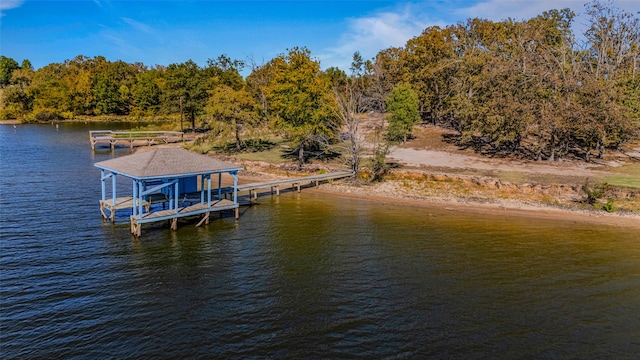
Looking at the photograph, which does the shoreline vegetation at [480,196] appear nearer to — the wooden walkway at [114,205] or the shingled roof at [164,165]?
the shingled roof at [164,165]

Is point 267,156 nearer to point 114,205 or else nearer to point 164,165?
point 114,205

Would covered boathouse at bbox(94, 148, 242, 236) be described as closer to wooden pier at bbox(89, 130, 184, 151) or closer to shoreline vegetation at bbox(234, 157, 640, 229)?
shoreline vegetation at bbox(234, 157, 640, 229)

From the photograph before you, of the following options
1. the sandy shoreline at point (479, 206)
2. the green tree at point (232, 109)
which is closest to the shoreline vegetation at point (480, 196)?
the sandy shoreline at point (479, 206)

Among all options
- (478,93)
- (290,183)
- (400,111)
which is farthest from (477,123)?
(290,183)

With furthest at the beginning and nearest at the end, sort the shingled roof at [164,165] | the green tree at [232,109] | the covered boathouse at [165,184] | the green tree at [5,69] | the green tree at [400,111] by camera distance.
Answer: the green tree at [5,69], the green tree at [400,111], the green tree at [232,109], the covered boathouse at [165,184], the shingled roof at [164,165]

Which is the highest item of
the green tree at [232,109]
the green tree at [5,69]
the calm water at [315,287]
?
the green tree at [5,69]

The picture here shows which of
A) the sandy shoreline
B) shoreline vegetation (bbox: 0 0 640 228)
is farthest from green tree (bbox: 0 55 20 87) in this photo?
the sandy shoreline

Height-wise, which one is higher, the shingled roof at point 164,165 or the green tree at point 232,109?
the green tree at point 232,109
